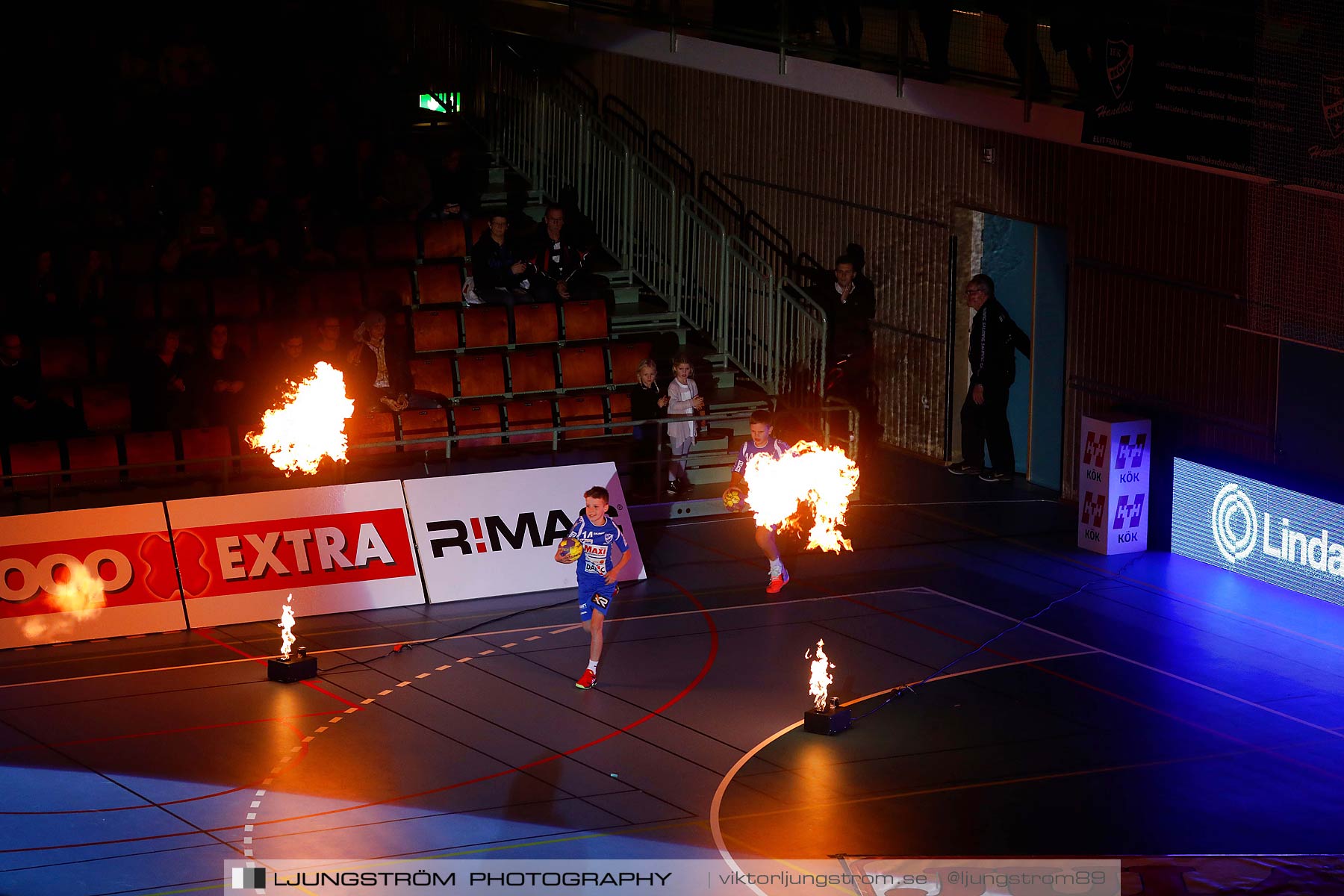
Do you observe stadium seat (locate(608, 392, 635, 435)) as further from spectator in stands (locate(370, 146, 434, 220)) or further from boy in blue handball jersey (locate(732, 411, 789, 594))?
spectator in stands (locate(370, 146, 434, 220))

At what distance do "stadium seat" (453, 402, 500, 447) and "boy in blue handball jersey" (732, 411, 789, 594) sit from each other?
12.6 feet

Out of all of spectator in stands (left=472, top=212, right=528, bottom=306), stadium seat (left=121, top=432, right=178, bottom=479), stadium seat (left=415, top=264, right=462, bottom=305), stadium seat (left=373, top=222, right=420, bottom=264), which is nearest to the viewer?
stadium seat (left=121, top=432, right=178, bottom=479)

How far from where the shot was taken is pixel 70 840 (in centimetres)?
1142

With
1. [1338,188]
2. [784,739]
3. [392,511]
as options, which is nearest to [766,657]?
[784,739]

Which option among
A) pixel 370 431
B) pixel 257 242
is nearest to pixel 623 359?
pixel 370 431

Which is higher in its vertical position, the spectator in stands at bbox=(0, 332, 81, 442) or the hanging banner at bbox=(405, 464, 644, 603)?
the spectator in stands at bbox=(0, 332, 81, 442)

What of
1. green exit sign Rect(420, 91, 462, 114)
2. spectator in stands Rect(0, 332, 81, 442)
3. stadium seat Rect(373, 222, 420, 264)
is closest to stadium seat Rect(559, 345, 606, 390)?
stadium seat Rect(373, 222, 420, 264)

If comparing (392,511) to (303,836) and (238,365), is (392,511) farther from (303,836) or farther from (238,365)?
(303,836)

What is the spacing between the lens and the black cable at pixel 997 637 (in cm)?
1429

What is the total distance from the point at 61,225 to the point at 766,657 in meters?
10.7

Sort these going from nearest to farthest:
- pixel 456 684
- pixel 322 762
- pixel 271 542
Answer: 1. pixel 322 762
2. pixel 456 684
3. pixel 271 542

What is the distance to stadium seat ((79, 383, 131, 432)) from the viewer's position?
60.3ft

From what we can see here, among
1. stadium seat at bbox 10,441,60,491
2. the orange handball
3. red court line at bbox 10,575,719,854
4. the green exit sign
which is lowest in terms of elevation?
red court line at bbox 10,575,719,854

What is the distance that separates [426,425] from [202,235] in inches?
150
